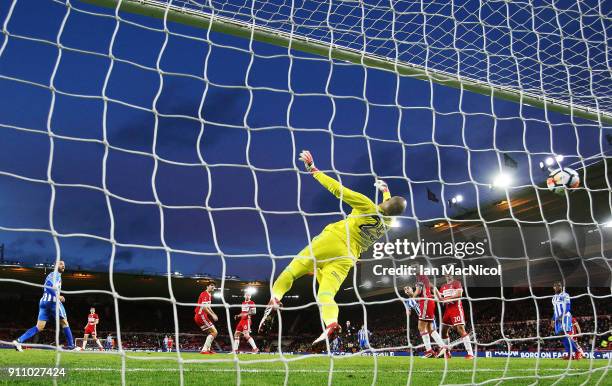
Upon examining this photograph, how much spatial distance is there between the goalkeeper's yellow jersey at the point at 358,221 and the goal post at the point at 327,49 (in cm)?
101

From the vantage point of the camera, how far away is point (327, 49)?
408 centimetres

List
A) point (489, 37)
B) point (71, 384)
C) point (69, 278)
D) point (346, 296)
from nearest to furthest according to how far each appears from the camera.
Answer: point (71, 384), point (489, 37), point (69, 278), point (346, 296)

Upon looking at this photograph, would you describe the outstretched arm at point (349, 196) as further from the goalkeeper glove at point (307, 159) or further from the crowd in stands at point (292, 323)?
the crowd in stands at point (292, 323)

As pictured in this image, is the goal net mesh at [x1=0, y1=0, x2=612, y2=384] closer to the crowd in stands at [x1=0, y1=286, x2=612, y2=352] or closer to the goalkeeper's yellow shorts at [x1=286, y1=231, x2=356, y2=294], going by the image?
the goalkeeper's yellow shorts at [x1=286, y1=231, x2=356, y2=294]

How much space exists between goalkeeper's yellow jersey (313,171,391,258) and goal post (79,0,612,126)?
101 cm

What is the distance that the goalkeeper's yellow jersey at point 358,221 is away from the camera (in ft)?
15.1

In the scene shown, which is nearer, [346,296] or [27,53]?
[27,53]

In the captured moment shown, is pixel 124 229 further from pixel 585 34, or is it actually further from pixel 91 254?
pixel 585 34

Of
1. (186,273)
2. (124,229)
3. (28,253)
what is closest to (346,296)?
(186,273)

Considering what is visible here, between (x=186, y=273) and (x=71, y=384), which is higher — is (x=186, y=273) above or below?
above

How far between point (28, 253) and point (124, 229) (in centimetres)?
506

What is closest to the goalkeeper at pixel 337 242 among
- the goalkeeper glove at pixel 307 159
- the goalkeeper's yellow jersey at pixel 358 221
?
the goalkeeper's yellow jersey at pixel 358 221

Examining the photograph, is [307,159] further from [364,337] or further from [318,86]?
[364,337]

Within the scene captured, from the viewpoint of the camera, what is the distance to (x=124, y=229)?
2784 cm
